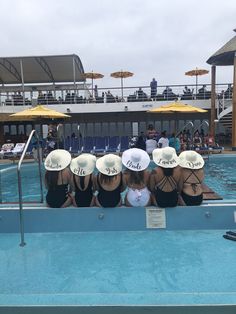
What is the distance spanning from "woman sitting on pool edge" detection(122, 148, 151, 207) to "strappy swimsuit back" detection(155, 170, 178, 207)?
0.16m

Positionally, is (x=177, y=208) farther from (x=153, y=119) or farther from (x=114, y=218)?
(x=153, y=119)

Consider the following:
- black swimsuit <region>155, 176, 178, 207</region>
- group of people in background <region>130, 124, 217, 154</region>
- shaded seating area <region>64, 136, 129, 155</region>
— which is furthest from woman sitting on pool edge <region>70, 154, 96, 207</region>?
shaded seating area <region>64, 136, 129, 155</region>

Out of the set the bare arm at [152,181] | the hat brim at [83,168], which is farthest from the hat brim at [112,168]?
the bare arm at [152,181]

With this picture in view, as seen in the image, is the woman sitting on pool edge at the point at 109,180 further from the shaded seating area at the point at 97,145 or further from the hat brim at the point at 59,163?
the shaded seating area at the point at 97,145

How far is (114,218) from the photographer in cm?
384

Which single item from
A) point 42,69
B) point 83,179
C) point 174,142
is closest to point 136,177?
point 83,179

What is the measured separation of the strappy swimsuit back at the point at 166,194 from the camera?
12.1 ft

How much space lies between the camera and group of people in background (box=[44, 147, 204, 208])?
146 inches

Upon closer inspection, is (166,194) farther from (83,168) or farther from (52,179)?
(52,179)

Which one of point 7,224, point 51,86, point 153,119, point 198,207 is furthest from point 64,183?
point 51,86

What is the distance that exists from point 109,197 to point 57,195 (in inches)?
24.2

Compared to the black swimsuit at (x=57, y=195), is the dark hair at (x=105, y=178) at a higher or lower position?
higher

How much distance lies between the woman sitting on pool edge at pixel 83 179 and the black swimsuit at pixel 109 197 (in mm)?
136

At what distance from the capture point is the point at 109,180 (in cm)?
377
